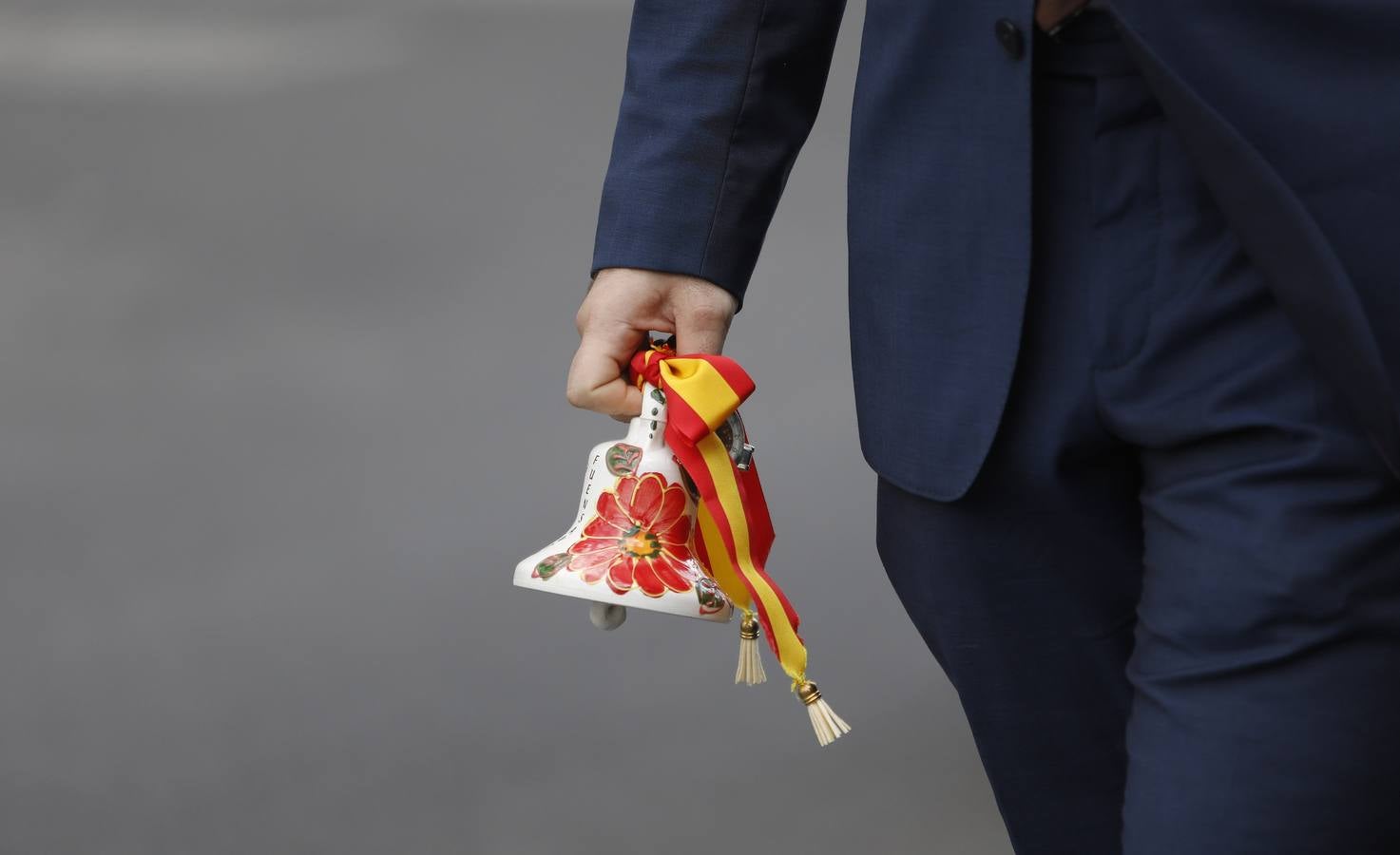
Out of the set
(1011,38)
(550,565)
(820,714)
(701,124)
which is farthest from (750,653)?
(1011,38)

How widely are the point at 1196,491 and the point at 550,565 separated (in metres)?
0.44

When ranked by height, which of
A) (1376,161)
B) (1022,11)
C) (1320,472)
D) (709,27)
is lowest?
(1320,472)

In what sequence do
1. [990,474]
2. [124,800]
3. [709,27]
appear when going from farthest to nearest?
[124,800] → [709,27] → [990,474]

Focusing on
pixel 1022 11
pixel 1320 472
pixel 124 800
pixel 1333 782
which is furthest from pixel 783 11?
pixel 124 800

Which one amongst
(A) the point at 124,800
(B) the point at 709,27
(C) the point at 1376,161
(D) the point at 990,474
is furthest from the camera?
(A) the point at 124,800

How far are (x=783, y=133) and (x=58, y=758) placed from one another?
1556 mm

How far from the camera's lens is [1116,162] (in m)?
1.00

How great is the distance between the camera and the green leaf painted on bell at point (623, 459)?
1277 millimetres

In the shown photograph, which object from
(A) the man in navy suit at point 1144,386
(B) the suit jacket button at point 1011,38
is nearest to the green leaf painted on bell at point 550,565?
(A) the man in navy suit at point 1144,386

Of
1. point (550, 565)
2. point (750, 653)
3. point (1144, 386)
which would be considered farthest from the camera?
point (750, 653)

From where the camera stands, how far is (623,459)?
1.28 meters

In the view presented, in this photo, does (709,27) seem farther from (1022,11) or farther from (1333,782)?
(1333,782)

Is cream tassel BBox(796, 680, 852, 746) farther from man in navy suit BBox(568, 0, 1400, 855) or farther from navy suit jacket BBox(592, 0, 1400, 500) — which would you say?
navy suit jacket BBox(592, 0, 1400, 500)

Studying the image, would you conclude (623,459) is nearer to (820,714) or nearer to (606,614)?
(606,614)
